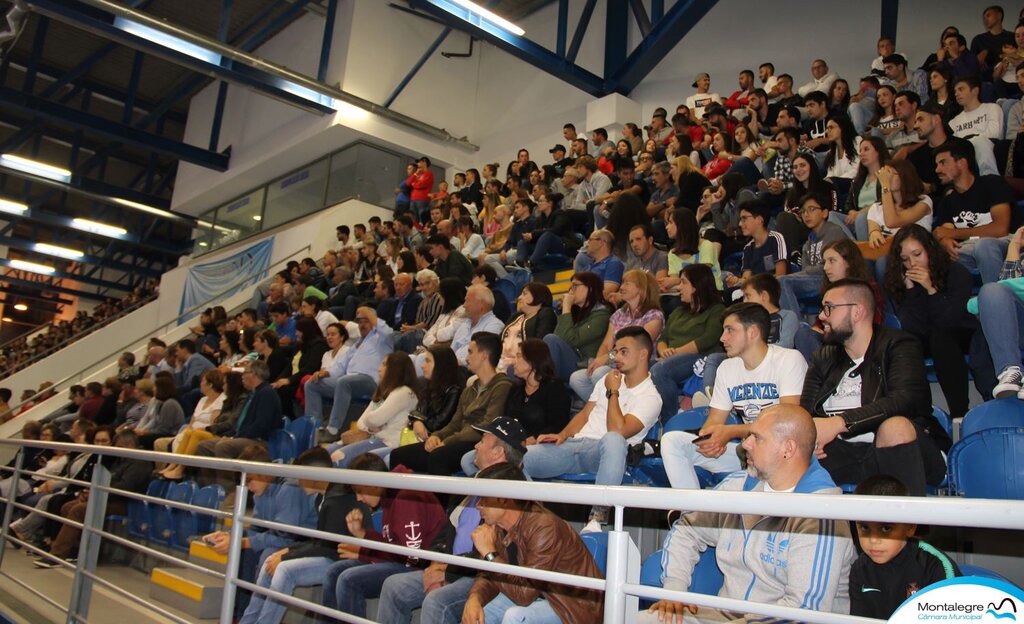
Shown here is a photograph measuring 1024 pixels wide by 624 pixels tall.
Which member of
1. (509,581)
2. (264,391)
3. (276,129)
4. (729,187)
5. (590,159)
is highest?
(276,129)

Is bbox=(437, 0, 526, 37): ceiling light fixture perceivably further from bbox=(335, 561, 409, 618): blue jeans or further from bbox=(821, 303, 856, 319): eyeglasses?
bbox=(335, 561, 409, 618): blue jeans

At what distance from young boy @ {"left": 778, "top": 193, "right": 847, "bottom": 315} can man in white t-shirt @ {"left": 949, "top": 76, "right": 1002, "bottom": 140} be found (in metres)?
1.25

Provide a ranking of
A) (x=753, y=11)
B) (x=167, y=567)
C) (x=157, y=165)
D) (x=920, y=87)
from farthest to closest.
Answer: (x=157, y=165), (x=753, y=11), (x=920, y=87), (x=167, y=567)

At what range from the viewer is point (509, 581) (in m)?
2.29

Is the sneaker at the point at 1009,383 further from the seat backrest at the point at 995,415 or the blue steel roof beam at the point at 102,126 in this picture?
the blue steel roof beam at the point at 102,126

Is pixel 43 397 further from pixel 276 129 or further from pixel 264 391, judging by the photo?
pixel 264 391

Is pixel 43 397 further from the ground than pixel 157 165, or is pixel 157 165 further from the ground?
pixel 157 165

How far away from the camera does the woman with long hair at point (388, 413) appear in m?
4.79

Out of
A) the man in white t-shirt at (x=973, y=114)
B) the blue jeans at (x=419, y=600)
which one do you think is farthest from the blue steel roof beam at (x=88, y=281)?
the man in white t-shirt at (x=973, y=114)

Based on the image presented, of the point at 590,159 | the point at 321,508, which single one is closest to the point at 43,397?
the point at 590,159

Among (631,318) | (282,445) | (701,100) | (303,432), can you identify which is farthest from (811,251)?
(701,100)

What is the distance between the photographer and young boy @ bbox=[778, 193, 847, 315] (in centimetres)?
422

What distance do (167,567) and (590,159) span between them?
5.82 m

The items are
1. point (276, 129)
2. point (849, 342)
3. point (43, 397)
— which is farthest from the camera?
point (276, 129)
